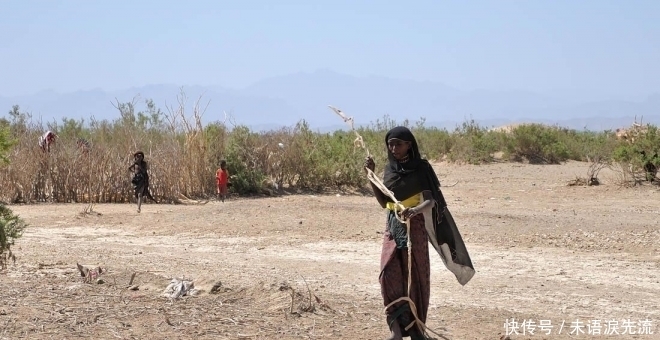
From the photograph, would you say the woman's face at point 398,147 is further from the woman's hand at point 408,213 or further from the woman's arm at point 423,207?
the woman's hand at point 408,213

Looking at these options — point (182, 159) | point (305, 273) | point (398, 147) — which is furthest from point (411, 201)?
point (182, 159)

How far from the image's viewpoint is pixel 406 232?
5.91 meters

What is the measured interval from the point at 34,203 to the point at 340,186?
7.37m

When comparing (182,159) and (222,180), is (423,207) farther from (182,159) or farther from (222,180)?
(182,159)

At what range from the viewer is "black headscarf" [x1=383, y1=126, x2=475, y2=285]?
598 cm

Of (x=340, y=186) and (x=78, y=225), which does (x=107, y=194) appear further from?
(x=340, y=186)

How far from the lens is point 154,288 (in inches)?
302

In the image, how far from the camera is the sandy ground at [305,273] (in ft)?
21.2

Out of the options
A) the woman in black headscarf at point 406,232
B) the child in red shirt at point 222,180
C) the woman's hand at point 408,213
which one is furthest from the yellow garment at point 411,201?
the child in red shirt at point 222,180

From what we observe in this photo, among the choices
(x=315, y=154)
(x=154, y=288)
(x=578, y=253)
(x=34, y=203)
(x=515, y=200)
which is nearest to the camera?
(x=154, y=288)

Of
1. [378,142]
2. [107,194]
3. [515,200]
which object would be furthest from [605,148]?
[107,194]

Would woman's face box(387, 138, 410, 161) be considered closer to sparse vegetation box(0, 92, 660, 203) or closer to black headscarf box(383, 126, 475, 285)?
black headscarf box(383, 126, 475, 285)

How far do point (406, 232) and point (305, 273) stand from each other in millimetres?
3430

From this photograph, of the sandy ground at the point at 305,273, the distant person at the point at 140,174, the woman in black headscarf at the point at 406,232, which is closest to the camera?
the woman in black headscarf at the point at 406,232
